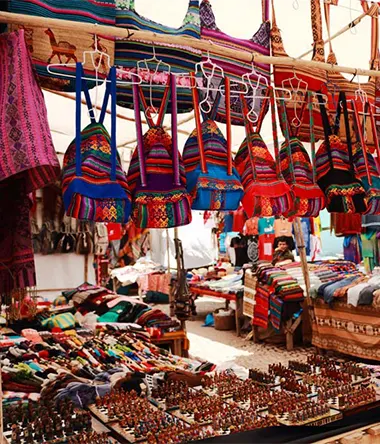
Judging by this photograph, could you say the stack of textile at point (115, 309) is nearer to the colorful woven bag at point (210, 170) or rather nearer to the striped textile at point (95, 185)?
the colorful woven bag at point (210, 170)

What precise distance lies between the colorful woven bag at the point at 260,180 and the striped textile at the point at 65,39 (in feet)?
2.17

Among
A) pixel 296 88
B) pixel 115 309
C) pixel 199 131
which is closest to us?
pixel 199 131

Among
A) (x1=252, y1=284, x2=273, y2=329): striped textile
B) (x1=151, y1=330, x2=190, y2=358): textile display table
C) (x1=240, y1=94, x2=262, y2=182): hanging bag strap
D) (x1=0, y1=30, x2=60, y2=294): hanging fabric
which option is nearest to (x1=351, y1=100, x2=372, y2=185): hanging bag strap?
(x1=240, y1=94, x2=262, y2=182): hanging bag strap

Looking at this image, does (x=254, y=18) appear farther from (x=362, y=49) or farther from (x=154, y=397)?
(x=154, y=397)

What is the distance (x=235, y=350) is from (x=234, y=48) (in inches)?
178

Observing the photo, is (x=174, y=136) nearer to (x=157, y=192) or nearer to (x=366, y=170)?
(x=157, y=192)

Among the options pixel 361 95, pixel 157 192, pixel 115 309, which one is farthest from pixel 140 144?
pixel 115 309

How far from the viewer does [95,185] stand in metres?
1.77

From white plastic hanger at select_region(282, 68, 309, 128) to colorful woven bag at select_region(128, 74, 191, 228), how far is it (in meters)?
0.72

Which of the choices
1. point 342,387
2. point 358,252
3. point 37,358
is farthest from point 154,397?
point 358,252

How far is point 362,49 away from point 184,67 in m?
2.74

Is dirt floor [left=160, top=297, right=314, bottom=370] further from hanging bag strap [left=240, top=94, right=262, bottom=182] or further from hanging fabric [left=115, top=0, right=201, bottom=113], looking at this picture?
hanging fabric [left=115, top=0, right=201, bottom=113]

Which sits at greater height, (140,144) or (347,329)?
(140,144)

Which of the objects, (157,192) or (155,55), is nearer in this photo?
(157,192)
